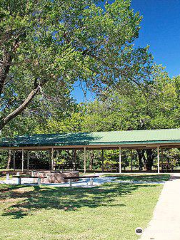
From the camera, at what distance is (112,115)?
3256cm

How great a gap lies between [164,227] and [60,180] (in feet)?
37.9

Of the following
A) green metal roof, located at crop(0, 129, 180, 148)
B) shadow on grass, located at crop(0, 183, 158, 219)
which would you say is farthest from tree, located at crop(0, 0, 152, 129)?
green metal roof, located at crop(0, 129, 180, 148)

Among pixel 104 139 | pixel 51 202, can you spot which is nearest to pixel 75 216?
pixel 51 202

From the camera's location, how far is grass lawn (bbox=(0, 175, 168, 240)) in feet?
19.4

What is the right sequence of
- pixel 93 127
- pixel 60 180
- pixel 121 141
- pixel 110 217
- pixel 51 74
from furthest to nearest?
pixel 93 127 < pixel 121 141 < pixel 60 180 < pixel 51 74 < pixel 110 217

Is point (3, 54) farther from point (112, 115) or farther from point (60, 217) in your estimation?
point (112, 115)

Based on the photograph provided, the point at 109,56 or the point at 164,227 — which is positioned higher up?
the point at 109,56

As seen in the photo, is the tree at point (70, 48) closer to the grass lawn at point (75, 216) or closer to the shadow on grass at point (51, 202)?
the shadow on grass at point (51, 202)

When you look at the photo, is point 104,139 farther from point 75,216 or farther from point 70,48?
point 75,216

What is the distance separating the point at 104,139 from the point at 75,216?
1739 centimetres

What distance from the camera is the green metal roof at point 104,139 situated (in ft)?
75.9

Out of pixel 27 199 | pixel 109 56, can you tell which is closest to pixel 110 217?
pixel 27 199

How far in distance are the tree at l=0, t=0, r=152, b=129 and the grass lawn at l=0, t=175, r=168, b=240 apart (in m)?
3.84

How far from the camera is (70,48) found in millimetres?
10312
